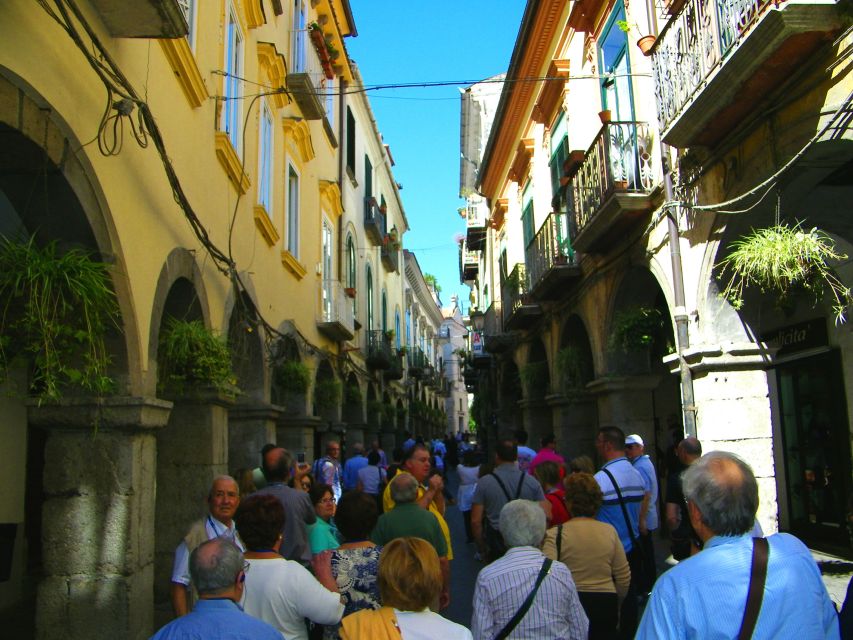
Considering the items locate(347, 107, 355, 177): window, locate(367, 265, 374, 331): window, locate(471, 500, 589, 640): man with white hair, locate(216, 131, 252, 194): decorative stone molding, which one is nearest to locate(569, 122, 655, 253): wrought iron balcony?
locate(216, 131, 252, 194): decorative stone molding

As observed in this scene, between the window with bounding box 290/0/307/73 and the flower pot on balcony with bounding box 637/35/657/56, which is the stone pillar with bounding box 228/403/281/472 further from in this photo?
the flower pot on balcony with bounding box 637/35/657/56

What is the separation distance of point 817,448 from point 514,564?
779cm

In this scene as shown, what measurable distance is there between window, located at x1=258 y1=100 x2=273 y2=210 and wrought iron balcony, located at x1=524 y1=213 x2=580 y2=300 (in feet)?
14.7

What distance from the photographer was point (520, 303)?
1719 cm

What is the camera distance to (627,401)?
11195 mm

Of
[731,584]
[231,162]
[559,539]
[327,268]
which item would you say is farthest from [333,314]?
[731,584]

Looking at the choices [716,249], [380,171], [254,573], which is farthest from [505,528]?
[380,171]

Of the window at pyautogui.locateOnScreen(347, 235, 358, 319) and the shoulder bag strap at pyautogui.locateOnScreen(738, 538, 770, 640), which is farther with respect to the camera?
the window at pyautogui.locateOnScreen(347, 235, 358, 319)

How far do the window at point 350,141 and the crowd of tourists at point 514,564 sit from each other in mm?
14617

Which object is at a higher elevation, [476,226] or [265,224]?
[476,226]

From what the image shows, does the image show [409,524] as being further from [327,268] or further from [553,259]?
[327,268]

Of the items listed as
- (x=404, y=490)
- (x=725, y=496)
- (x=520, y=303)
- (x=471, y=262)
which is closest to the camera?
(x=725, y=496)

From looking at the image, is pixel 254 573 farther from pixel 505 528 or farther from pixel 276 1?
pixel 276 1

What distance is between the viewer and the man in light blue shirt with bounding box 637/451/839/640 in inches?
90.4
